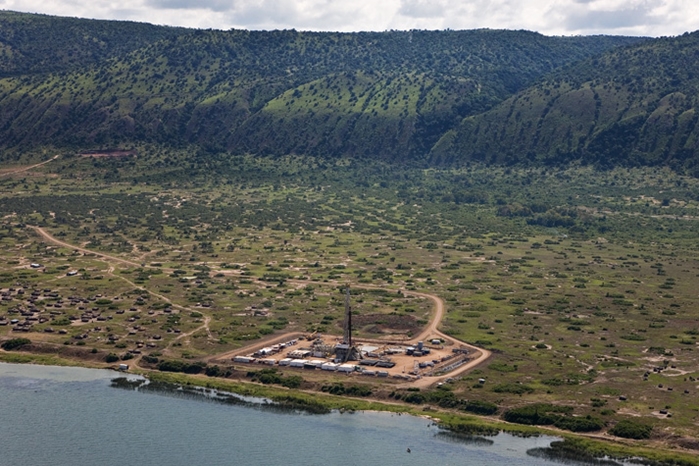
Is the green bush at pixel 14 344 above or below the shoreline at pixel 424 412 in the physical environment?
above

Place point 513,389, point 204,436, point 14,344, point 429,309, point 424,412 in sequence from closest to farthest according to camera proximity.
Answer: point 204,436
point 424,412
point 513,389
point 14,344
point 429,309

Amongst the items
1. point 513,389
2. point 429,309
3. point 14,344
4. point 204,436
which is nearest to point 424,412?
point 513,389

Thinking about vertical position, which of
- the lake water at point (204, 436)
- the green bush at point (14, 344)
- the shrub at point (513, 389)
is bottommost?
the lake water at point (204, 436)

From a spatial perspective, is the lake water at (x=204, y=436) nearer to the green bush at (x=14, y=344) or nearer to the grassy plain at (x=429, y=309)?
the grassy plain at (x=429, y=309)

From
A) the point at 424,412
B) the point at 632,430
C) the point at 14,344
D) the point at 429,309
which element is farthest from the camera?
the point at 429,309

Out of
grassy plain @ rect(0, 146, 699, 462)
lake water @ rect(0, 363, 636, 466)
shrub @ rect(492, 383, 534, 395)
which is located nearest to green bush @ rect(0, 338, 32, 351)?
grassy plain @ rect(0, 146, 699, 462)

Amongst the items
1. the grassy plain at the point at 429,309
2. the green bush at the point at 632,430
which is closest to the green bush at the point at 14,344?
the grassy plain at the point at 429,309

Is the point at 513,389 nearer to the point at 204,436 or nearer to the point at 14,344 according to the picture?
the point at 204,436

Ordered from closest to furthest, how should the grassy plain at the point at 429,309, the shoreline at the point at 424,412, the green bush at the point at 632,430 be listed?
the shoreline at the point at 424,412 → the green bush at the point at 632,430 → the grassy plain at the point at 429,309

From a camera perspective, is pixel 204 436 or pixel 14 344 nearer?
pixel 204 436
